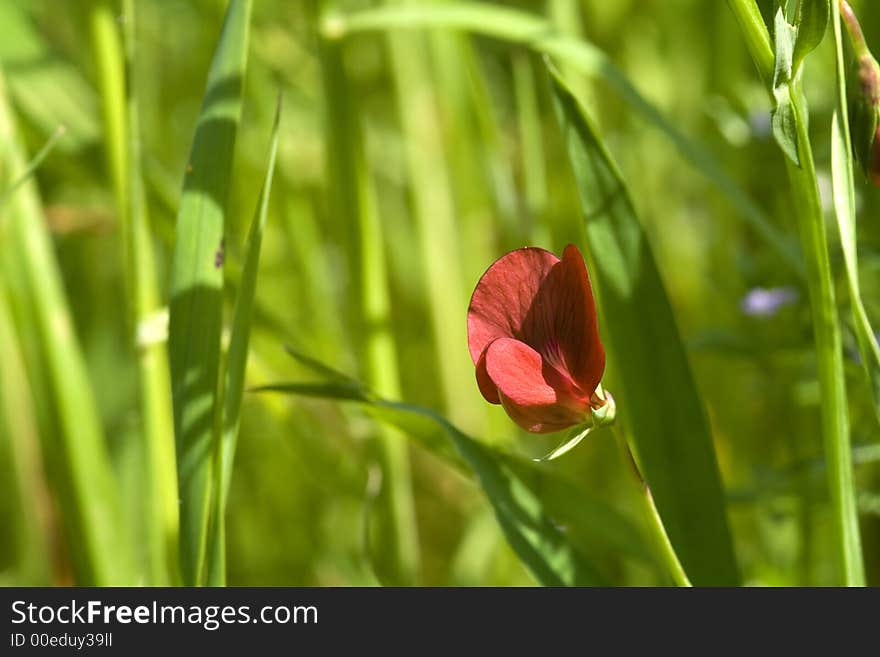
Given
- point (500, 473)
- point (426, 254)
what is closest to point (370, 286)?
point (426, 254)

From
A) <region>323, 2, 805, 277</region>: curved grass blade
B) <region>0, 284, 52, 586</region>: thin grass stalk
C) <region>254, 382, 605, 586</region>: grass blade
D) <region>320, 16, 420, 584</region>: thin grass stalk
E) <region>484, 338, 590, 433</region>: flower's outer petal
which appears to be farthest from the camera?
<region>0, 284, 52, 586</region>: thin grass stalk

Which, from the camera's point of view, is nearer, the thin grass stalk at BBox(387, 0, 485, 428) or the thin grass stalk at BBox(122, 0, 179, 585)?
the thin grass stalk at BBox(122, 0, 179, 585)

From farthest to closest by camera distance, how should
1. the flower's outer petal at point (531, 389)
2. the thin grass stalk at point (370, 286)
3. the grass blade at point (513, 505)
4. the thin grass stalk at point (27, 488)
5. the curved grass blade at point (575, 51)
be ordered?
the thin grass stalk at point (27, 488), the thin grass stalk at point (370, 286), the curved grass blade at point (575, 51), the grass blade at point (513, 505), the flower's outer petal at point (531, 389)

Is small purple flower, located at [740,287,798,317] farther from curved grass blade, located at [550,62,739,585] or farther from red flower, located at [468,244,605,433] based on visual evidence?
red flower, located at [468,244,605,433]

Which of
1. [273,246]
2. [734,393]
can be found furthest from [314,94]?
[734,393]

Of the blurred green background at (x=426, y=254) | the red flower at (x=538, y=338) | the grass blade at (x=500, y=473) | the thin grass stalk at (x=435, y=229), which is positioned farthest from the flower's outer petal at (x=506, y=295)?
the thin grass stalk at (x=435, y=229)

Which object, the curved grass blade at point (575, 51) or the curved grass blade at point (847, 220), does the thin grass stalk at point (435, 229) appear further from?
the curved grass blade at point (847, 220)

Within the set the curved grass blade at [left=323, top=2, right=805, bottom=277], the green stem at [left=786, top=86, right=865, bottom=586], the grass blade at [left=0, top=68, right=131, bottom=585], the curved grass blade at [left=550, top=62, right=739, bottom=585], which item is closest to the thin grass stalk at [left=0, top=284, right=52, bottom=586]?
the grass blade at [left=0, top=68, right=131, bottom=585]
